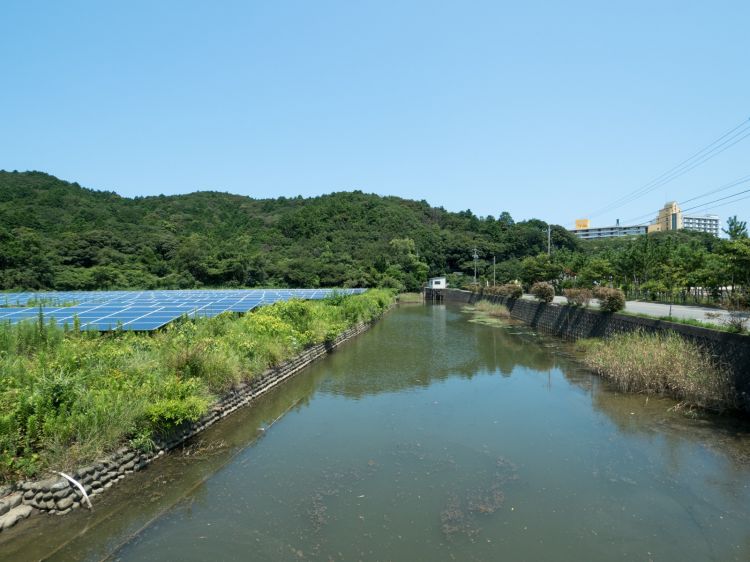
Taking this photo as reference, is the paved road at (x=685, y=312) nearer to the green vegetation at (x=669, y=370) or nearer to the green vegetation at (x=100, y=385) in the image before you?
the green vegetation at (x=669, y=370)

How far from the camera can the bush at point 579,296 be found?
2369cm

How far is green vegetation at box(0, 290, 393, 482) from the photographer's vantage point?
729 cm

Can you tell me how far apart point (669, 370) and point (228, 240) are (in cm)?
7097

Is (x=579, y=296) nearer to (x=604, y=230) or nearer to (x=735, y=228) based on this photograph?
(x=735, y=228)

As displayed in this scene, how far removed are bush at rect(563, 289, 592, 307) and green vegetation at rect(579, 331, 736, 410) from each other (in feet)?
26.1

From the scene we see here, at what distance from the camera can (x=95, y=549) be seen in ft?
20.4

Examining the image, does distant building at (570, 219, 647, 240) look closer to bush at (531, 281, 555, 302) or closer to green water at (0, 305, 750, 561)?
bush at (531, 281, 555, 302)

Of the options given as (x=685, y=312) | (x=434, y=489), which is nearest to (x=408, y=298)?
(x=685, y=312)

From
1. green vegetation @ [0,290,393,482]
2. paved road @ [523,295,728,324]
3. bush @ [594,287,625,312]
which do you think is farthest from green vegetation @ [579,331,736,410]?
green vegetation @ [0,290,393,482]

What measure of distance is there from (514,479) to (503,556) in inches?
91.7

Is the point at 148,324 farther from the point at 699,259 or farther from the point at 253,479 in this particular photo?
the point at 699,259

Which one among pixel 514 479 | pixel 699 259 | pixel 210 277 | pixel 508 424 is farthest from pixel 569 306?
pixel 210 277

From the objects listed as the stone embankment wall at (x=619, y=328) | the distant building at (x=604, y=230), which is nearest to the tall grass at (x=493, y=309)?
the stone embankment wall at (x=619, y=328)

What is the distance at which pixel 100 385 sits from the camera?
8.94m
